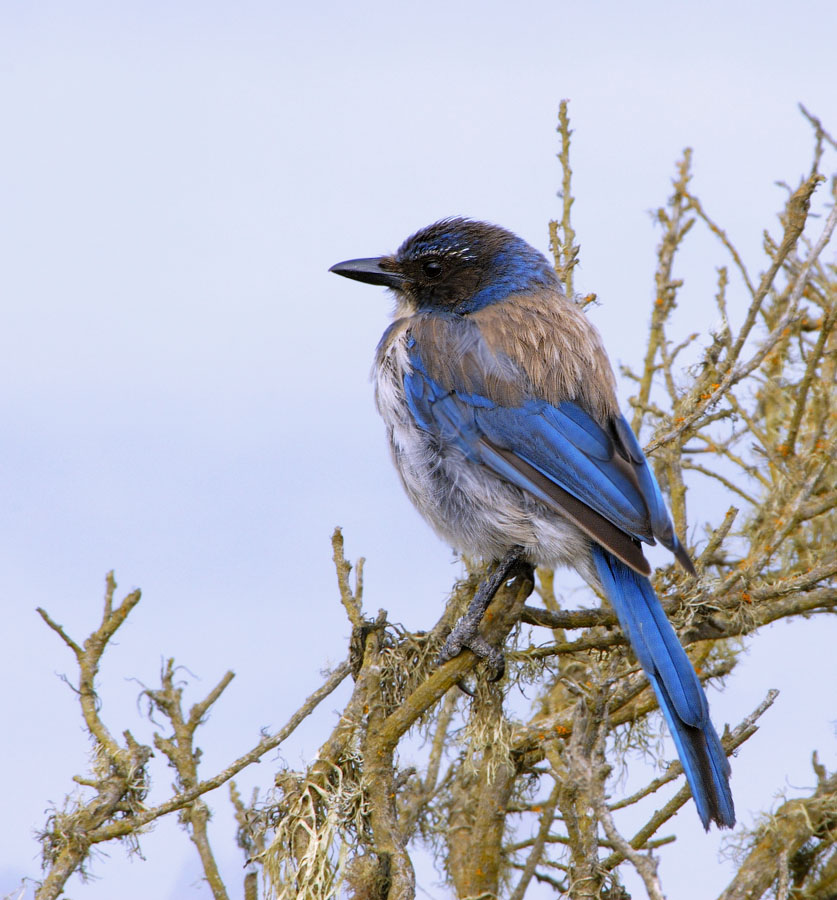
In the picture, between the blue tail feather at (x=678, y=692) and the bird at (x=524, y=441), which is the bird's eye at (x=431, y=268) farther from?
the blue tail feather at (x=678, y=692)

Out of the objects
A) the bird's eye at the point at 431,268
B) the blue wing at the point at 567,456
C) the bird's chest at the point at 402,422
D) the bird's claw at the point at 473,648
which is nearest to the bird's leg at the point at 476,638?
the bird's claw at the point at 473,648

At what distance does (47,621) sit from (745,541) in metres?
2.41

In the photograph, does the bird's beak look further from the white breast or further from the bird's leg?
the bird's leg

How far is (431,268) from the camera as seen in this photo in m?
4.04

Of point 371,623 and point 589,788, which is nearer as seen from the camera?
point 589,788

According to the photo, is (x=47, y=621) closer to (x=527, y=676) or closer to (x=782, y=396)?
(x=527, y=676)

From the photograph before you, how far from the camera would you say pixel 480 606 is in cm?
316

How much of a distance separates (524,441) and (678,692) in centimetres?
91

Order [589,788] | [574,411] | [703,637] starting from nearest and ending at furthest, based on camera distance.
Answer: [589,788] → [703,637] → [574,411]

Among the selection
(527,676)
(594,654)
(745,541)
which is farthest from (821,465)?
(527,676)

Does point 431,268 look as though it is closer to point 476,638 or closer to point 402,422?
point 402,422

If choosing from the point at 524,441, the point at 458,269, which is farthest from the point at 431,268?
the point at 524,441

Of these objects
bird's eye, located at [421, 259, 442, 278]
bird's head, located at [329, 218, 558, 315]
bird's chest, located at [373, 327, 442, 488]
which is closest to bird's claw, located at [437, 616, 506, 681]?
bird's chest, located at [373, 327, 442, 488]

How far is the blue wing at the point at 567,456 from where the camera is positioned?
3.13m
